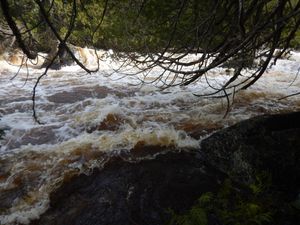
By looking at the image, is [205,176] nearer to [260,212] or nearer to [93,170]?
[260,212]

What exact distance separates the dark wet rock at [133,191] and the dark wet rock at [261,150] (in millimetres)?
228

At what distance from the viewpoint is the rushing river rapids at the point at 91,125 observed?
14.4 feet

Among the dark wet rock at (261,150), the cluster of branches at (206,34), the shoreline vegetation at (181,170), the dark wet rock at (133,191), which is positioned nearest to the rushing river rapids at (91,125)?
the shoreline vegetation at (181,170)

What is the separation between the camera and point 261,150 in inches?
161

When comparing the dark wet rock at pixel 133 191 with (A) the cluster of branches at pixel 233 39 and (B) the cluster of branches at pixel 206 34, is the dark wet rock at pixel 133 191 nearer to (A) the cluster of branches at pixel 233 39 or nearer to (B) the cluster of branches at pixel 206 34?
(B) the cluster of branches at pixel 206 34

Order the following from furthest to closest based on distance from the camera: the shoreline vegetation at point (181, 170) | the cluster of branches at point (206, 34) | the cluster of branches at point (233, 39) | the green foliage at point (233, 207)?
the shoreline vegetation at point (181, 170)
the green foliage at point (233, 207)
the cluster of branches at point (233, 39)
the cluster of branches at point (206, 34)

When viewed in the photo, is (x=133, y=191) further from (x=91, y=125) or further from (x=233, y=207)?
(x=91, y=125)

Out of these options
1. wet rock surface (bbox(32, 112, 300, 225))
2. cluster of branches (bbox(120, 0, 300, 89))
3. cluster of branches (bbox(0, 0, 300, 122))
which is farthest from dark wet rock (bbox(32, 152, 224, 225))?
cluster of branches (bbox(120, 0, 300, 89))

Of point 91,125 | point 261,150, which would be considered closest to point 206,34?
point 261,150

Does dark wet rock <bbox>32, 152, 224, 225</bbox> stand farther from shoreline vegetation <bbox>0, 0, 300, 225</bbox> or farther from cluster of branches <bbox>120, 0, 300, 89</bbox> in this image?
cluster of branches <bbox>120, 0, 300, 89</bbox>

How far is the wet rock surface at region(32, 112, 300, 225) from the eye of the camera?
358cm

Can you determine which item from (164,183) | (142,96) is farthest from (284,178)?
(142,96)

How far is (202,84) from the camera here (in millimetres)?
9625

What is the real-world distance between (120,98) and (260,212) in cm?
554
